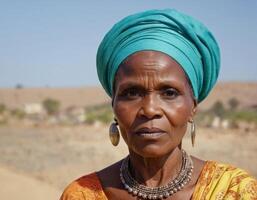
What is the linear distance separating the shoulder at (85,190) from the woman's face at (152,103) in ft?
1.19

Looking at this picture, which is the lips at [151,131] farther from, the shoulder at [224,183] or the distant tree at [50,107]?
the distant tree at [50,107]

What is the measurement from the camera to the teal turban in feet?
7.14

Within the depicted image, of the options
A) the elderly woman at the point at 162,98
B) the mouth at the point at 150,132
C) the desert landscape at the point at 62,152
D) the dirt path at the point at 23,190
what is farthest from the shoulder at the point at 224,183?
the desert landscape at the point at 62,152

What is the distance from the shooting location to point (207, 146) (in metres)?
20.4

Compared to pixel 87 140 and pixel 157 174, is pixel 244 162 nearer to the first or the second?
pixel 87 140

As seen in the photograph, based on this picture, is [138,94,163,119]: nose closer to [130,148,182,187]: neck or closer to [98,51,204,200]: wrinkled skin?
[98,51,204,200]: wrinkled skin

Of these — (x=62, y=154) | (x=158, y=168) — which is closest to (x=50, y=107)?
(x=62, y=154)

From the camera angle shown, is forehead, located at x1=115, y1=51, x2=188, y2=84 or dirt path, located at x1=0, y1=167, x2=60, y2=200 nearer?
forehead, located at x1=115, y1=51, x2=188, y2=84

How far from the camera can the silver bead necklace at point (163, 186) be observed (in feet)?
7.58

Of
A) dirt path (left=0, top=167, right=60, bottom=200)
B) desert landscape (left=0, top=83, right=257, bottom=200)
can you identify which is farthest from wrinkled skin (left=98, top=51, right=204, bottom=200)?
desert landscape (left=0, top=83, right=257, bottom=200)

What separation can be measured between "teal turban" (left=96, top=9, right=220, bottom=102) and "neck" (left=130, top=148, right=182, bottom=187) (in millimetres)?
335

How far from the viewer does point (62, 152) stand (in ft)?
64.3

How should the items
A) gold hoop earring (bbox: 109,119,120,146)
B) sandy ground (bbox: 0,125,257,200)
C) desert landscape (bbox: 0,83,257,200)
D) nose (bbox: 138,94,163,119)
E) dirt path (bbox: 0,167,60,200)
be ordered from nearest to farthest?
nose (bbox: 138,94,163,119)
gold hoop earring (bbox: 109,119,120,146)
dirt path (bbox: 0,167,60,200)
sandy ground (bbox: 0,125,257,200)
desert landscape (bbox: 0,83,257,200)

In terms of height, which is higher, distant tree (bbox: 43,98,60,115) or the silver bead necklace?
the silver bead necklace
